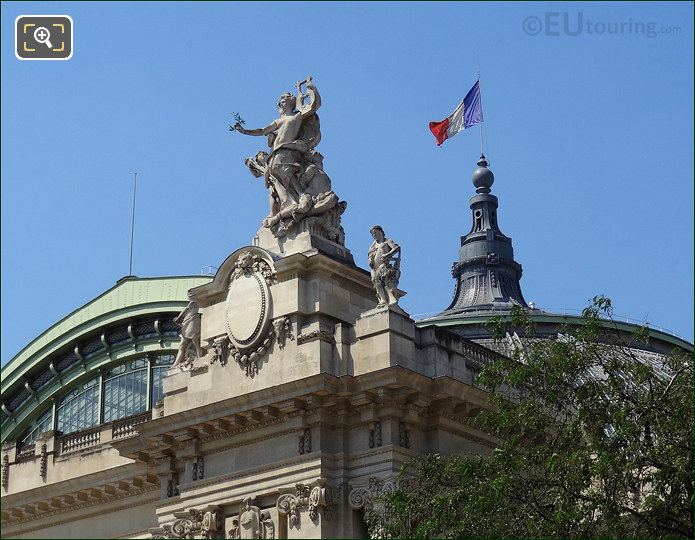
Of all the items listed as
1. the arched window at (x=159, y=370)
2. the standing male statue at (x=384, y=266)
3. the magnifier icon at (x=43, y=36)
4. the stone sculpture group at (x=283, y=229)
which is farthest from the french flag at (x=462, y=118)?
the magnifier icon at (x=43, y=36)

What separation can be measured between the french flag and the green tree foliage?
61.6 ft

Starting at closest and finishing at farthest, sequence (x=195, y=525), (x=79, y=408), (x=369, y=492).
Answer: (x=369, y=492) → (x=195, y=525) → (x=79, y=408)

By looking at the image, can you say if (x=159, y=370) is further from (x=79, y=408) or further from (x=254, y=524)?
(x=254, y=524)

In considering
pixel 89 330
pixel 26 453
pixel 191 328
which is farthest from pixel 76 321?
pixel 191 328

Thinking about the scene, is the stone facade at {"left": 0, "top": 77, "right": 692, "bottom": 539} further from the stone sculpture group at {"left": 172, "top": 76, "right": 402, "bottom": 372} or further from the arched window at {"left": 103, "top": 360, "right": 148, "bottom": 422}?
the arched window at {"left": 103, "top": 360, "right": 148, "bottom": 422}

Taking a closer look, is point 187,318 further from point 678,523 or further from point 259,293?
point 678,523

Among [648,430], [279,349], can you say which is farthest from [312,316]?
[648,430]

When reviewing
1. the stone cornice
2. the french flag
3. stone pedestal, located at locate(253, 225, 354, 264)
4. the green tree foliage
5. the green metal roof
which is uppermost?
the french flag

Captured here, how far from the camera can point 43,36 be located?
3228cm

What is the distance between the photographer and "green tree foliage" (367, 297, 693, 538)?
35125mm

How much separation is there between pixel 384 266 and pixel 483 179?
3389 cm

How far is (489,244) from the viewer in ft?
251

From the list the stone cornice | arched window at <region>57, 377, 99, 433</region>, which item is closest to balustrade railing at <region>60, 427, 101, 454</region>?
the stone cornice

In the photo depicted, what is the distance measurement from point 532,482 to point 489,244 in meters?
40.4
